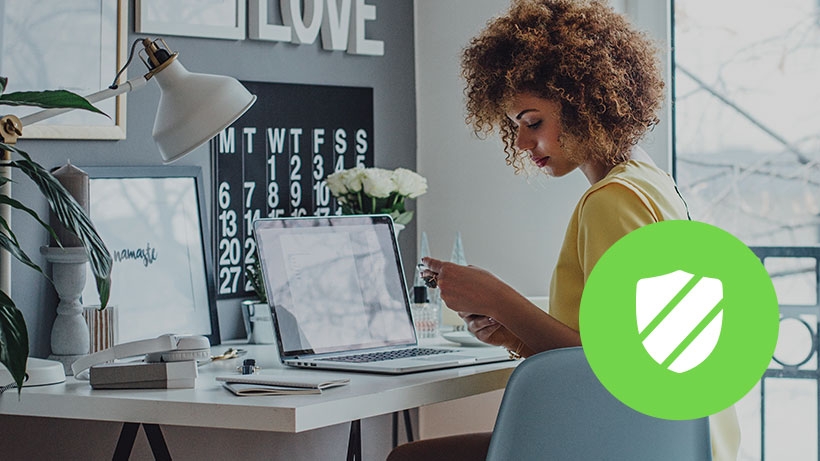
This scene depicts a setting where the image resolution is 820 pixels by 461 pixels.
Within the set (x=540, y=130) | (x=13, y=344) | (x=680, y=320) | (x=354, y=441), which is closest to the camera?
(x=680, y=320)

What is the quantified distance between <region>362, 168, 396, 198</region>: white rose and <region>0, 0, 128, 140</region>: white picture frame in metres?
0.58

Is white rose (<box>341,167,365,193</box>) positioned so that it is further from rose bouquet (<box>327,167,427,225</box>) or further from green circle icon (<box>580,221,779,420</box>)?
green circle icon (<box>580,221,779,420</box>)

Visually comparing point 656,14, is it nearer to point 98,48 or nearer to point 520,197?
point 520,197

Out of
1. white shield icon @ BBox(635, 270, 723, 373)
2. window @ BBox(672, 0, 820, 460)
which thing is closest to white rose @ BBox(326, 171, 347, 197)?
window @ BBox(672, 0, 820, 460)

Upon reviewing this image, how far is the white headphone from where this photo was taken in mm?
1503

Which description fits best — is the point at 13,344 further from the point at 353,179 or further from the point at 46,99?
the point at 353,179

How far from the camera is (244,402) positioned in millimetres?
1327

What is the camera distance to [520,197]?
8.46 feet

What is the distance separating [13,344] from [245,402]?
1.03 feet

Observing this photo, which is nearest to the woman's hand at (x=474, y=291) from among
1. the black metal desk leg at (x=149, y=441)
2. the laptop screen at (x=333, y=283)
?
the laptop screen at (x=333, y=283)

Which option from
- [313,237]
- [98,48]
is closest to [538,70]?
[313,237]

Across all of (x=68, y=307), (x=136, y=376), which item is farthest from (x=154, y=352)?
(x=68, y=307)

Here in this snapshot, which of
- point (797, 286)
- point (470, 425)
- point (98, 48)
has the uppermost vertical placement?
point (98, 48)

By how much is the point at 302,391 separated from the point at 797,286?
1.46 meters
